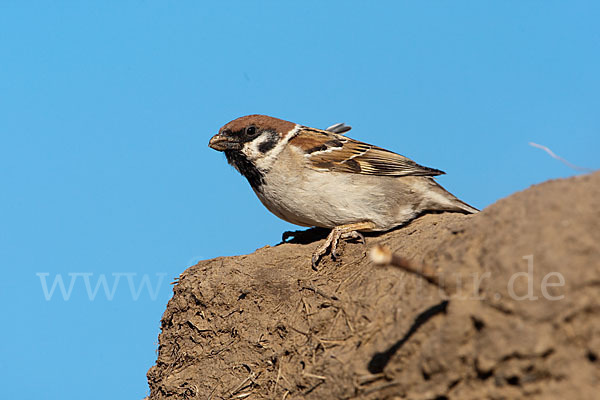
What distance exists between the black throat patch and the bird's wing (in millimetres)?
578

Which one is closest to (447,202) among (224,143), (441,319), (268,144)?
(268,144)

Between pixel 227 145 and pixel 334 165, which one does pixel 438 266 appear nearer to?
pixel 334 165

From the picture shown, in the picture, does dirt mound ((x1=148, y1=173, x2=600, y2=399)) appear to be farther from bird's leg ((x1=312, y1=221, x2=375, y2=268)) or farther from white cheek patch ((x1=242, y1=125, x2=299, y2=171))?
white cheek patch ((x1=242, y1=125, x2=299, y2=171))

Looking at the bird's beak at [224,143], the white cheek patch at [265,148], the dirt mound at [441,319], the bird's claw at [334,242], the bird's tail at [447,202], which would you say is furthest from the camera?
the bird's tail at [447,202]

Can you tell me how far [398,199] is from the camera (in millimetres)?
7336

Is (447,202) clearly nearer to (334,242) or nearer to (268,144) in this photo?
(334,242)

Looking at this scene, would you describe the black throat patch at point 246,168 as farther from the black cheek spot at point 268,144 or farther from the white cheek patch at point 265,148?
the black cheek spot at point 268,144

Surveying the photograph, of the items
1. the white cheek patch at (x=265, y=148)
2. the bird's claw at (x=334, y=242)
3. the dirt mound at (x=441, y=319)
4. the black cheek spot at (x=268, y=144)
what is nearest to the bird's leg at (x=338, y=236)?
the bird's claw at (x=334, y=242)

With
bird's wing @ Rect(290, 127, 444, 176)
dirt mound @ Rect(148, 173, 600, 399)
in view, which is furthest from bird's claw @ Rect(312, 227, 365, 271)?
bird's wing @ Rect(290, 127, 444, 176)

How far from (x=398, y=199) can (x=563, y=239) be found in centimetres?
368

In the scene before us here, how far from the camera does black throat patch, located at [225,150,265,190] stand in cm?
729

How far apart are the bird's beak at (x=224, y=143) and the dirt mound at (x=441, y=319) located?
Answer: 172 centimetres

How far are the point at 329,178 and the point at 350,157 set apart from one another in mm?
497

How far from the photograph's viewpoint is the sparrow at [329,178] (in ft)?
23.2
